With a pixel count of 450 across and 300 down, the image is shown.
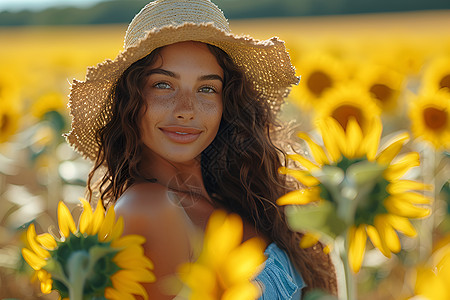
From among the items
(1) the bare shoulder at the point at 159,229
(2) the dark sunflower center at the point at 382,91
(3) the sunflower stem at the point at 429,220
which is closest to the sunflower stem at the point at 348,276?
(1) the bare shoulder at the point at 159,229

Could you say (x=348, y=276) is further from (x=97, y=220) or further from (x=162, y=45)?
(x=162, y=45)

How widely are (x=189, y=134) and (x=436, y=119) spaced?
4.25ft

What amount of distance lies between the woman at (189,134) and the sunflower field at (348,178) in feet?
0.39

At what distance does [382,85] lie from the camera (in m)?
3.13

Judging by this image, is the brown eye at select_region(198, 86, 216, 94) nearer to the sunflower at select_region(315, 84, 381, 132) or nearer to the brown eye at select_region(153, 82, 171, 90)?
the brown eye at select_region(153, 82, 171, 90)

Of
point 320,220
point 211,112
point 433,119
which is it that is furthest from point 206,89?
point 433,119

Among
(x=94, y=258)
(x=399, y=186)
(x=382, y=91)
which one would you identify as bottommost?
(x=94, y=258)

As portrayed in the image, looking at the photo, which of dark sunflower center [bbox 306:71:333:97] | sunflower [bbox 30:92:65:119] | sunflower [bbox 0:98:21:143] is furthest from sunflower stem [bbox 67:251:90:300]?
dark sunflower center [bbox 306:71:333:97]

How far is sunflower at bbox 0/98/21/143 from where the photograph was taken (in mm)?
2619

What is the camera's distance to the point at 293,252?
1.46 metres

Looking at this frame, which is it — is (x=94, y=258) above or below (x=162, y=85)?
below

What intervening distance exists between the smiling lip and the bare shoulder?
14 cm

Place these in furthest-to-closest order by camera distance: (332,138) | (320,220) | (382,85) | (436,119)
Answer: (382,85) < (436,119) < (332,138) < (320,220)

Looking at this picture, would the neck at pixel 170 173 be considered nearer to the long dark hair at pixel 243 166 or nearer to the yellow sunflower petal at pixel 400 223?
the long dark hair at pixel 243 166
